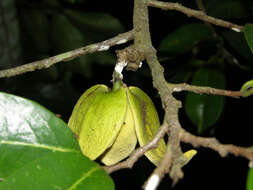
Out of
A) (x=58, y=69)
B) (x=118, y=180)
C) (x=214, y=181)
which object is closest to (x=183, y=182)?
(x=214, y=181)

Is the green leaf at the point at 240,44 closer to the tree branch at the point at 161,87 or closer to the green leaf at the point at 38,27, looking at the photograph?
the tree branch at the point at 161,87

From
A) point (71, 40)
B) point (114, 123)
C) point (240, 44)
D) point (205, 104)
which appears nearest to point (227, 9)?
point (240, 44)

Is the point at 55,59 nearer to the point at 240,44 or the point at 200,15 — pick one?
the point at 200,15

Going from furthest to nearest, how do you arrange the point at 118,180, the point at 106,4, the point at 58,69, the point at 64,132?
the point at 58,69 < the point at 106,4 < the point at 118,180 < the point at 64,132

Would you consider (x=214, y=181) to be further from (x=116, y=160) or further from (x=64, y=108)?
(x=116, y=160)

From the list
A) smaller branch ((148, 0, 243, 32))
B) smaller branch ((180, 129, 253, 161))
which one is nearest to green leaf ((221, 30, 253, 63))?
smaller branch ((148, 0, 243, 32))

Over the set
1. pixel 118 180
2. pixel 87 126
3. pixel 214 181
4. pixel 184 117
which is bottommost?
pixel 214 181

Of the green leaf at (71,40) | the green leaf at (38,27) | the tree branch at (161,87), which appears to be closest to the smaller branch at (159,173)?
the tree branch at (161,87)
